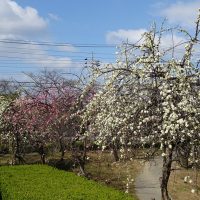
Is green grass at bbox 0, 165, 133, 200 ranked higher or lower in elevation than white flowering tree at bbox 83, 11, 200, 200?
lower

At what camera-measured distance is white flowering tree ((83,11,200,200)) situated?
759 centimetres

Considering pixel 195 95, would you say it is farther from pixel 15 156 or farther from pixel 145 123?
pixel 15 156

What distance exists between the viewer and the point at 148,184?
17.4 metres

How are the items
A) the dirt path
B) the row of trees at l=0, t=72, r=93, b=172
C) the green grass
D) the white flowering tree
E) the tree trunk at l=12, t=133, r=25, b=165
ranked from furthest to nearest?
the tree trunk at l=12, t=133, r=25, b=165 → the row of trees at l=0, t=72, r=93, b=172 → the dirt path → the green grass → the white flowering tree

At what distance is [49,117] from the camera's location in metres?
22.2

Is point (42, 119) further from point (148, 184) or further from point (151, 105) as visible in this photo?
point (151, 105)

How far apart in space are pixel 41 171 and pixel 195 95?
12.8 m

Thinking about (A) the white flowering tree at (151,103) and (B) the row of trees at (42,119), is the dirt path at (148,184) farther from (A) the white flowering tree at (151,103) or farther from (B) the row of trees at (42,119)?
(A) the white flowering tree at (151,103)

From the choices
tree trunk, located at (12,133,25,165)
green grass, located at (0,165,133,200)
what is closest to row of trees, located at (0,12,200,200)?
green grass, located at (0,165,133,200)

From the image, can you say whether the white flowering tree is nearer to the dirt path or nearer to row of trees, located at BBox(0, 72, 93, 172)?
the dirt path

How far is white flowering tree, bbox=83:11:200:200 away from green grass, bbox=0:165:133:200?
14.5 feet

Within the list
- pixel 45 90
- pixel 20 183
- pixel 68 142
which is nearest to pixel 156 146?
pixel 20 183

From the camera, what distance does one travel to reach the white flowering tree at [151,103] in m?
7.59

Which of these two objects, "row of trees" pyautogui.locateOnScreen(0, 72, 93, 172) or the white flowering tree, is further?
"row of trees" pyautogui.locateOnScreen(0, 72, 93, 172)
